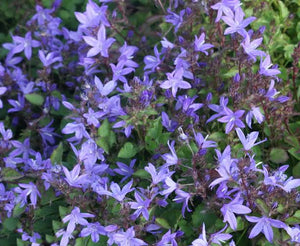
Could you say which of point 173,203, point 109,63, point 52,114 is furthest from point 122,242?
point 52,114

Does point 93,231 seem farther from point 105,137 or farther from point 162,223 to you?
point 105,137

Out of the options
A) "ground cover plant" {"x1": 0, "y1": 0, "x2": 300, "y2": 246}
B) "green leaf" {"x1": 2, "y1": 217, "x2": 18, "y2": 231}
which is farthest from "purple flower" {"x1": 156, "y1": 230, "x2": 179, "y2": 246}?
"green leaf" {"x1": 2, "y1": 217, "x2": 18, "y2": 231}

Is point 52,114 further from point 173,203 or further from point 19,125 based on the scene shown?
point 173,203

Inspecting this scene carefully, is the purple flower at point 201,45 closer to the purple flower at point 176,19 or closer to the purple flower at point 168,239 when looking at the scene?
the purple flower at point 176,19

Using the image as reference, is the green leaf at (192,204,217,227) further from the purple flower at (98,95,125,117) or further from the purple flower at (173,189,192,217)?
the purple flower at (98,95,125,117)

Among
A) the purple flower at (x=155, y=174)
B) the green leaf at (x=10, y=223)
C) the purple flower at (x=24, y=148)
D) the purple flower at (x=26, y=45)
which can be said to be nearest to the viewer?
the purple flower at (x=155, y=174)

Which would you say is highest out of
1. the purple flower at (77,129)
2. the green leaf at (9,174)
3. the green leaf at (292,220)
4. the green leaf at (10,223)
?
the purple flower at (77,129)

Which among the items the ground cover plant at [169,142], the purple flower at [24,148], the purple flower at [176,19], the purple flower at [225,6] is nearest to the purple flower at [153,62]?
the ground cover plant at [169,142]

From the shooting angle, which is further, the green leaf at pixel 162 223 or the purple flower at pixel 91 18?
the purple flower at pixel 91 18
